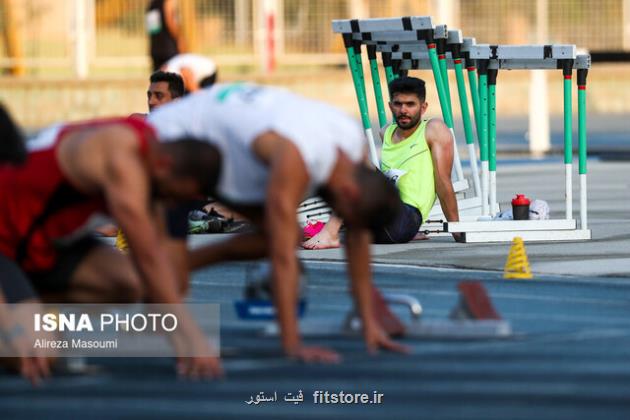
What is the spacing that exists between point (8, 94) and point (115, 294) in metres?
23.6

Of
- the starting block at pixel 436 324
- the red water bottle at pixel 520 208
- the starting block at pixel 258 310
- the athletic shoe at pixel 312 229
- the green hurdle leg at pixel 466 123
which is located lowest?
the athletic shoe at pixel 312 229

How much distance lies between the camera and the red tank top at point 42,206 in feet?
23.0

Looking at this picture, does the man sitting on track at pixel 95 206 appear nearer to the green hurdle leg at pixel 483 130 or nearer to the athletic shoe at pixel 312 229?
the athletic shoe at pixel 312 229

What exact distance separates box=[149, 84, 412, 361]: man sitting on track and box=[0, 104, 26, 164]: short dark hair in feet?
1.72

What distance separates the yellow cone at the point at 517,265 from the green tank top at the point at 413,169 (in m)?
1.87

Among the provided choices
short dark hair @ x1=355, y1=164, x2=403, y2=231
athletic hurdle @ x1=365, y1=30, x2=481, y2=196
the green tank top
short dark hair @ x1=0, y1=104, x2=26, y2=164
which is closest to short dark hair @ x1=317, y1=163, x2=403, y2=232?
short dark hair @ x1=355, y1=164, x2=403, y2=231

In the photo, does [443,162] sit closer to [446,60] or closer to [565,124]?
[565,124]

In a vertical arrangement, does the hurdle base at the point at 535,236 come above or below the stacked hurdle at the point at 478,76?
below

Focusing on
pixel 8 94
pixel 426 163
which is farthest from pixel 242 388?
pixel 8 94

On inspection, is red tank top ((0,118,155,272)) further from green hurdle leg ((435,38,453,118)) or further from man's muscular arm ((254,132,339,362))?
green hurdle leg ((435,38,453,118))

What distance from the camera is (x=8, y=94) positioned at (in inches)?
1200

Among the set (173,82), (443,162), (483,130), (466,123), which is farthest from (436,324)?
(466,123)

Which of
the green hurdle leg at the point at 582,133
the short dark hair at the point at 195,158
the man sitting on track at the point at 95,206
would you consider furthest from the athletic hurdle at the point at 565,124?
the short dark hair at the point at 195,158

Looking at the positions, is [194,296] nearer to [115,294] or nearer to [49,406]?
[115,294]
